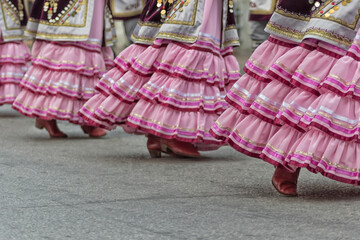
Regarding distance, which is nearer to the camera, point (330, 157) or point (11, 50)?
point (330, 157)

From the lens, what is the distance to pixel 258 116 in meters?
4.25

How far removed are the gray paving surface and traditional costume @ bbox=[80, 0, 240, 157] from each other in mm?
185

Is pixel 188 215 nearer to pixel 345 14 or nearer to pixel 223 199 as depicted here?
pixel 223 199

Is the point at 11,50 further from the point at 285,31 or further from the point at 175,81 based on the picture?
the point at 285,31

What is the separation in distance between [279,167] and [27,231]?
1285mm

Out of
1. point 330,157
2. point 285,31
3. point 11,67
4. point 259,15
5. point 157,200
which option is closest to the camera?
point 330,157

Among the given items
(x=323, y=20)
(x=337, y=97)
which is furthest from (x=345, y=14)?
(x=337, y=97)

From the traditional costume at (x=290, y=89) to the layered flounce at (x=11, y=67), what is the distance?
4.42m

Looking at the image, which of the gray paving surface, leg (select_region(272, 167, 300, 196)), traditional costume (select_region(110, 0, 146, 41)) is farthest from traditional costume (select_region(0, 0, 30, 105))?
leg (select_region(272, 167, 300, 196))

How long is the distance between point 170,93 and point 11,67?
11.4 feet

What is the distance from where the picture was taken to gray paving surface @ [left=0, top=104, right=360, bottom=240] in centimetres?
342

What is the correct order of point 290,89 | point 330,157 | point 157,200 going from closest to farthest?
1. point 330,157
2. point 157,200
3. point 290,89

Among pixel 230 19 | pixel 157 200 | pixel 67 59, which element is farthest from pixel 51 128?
pixel 157 200

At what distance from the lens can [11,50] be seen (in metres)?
8.80
